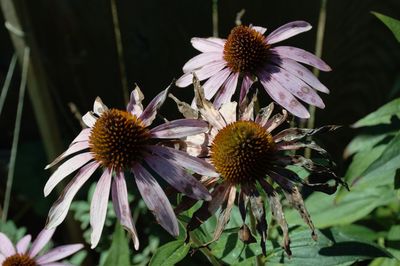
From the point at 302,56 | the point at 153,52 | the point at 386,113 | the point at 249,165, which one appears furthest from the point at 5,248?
the point at 153,52

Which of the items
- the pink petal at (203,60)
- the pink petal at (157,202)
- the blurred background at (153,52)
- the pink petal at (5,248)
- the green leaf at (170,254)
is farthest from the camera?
the blurred background at (153,52)

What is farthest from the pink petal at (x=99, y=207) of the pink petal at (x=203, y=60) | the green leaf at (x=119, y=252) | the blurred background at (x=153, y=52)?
the blurred background at (x=153, y=52)

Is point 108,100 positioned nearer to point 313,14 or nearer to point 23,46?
point 23,46

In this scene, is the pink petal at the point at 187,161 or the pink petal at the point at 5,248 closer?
the pink petal at the point at 187,161

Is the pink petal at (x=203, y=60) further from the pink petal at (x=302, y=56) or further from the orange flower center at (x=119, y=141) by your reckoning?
the orange flower center at (x=119, y=141)

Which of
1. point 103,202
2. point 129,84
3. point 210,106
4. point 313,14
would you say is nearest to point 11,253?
point 103,202

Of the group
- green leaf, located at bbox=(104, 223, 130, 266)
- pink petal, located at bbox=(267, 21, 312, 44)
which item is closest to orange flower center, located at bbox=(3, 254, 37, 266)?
green leaf, located at bbox=(104, 223, 130, 266)
